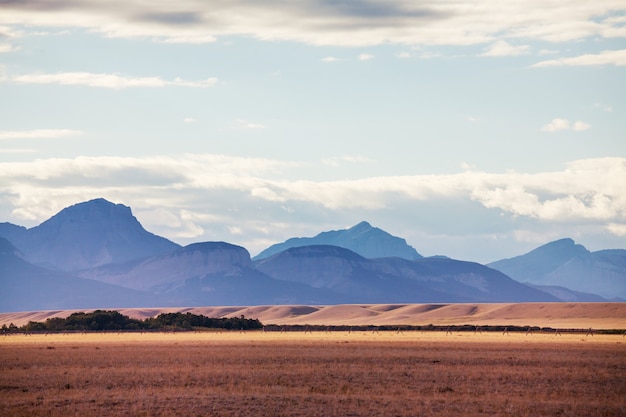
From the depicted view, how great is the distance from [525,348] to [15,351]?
40642 millimetres

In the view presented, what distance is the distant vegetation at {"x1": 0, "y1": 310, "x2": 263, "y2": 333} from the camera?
14925 cm

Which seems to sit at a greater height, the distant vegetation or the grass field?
the distant vegetation

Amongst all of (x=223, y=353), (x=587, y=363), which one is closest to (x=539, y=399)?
(x=587, y=363)

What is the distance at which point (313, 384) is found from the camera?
Result: 156ft

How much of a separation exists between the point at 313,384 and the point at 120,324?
357 feet

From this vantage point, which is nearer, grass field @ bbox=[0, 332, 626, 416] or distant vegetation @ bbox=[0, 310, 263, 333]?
grass field @ bbox=[0, 332, 626, 416]

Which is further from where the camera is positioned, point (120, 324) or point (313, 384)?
point (120, 324)

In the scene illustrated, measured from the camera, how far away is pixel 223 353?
241ft

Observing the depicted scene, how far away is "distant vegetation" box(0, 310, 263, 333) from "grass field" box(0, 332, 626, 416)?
76319mm

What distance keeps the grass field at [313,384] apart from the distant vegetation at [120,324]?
3005 inches

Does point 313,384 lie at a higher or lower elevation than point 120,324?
lower

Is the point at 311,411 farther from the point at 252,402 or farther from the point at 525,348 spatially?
the point at 525,348

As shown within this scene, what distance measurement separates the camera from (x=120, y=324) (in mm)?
152250

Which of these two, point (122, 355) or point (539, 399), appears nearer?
point (539, 399)
